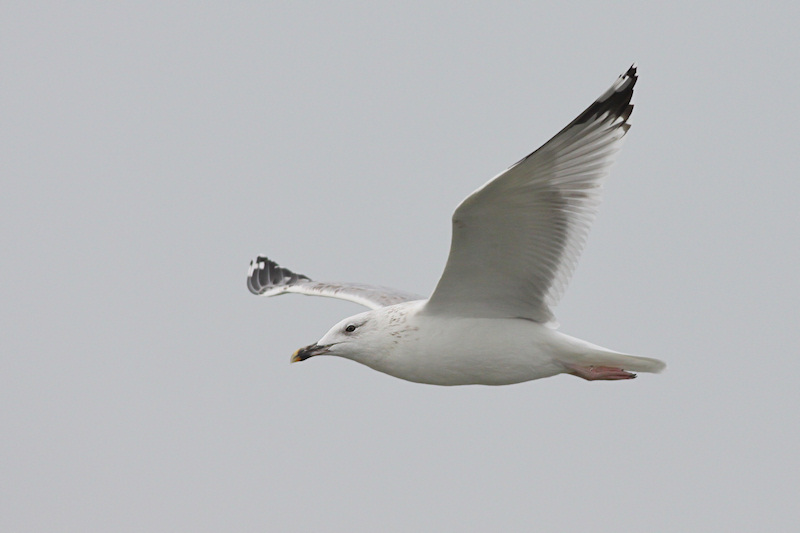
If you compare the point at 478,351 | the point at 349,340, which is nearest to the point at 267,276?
the point at 349,340

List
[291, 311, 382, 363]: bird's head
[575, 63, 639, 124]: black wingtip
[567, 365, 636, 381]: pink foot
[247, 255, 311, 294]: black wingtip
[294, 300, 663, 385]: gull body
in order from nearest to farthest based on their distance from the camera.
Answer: [575, 63, 639, 124]: black wingtip → [294, 300, 663, 385]: gull body → [567, 365, 636, 381]: pink foot → [291, 311, 382, 363]: bird's head → [247, 255, 311, 294]: black wingtip

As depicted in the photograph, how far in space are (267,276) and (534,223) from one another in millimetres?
6129

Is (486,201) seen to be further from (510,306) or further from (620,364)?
(620,364)

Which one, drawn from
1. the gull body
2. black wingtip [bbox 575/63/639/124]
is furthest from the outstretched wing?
black wingtip [bbox 575/63/639/124]

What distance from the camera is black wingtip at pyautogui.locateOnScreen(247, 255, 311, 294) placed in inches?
508

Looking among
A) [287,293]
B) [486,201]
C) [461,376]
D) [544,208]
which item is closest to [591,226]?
[544,208]

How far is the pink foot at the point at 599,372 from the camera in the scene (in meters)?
8.38

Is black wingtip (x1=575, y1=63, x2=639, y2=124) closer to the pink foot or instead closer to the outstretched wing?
the pink foot

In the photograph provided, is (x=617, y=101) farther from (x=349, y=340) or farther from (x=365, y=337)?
(x=349, y=340)

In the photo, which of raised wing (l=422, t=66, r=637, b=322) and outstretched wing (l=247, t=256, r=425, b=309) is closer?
raised wing (l=422, t=66, r=637, b=322)

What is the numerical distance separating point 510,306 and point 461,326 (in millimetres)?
397

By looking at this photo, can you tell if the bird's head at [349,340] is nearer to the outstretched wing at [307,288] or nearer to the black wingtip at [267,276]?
the outstretched wing at [307,288]

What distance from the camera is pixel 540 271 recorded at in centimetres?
809

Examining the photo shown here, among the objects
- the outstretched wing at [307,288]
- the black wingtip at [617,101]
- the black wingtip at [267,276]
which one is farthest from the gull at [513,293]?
the black wingtip at [267,276]
